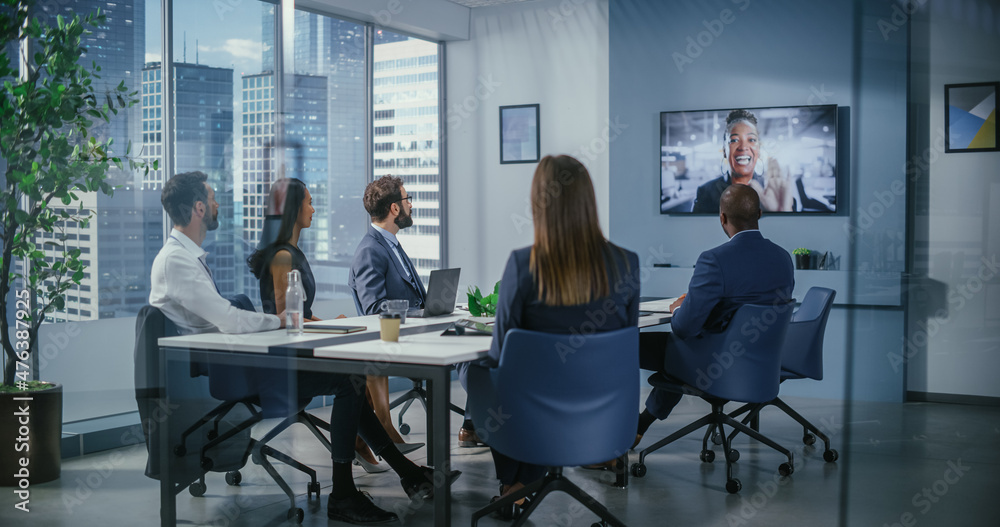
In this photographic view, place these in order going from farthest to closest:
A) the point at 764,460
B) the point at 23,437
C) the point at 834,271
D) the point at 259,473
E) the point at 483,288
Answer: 1. the point at 483,288
2. the point at 834,271
3. the point at 764,460
4. the point at 259,473
5. the point at 23,437

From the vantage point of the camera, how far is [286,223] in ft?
→ 7.67

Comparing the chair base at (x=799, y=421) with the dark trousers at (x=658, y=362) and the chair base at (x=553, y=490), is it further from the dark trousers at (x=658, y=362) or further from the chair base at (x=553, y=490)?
the chair base at (x=553, y=490)

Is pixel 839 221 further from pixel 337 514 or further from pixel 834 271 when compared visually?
pixel 337 514

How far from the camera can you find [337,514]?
3.27m

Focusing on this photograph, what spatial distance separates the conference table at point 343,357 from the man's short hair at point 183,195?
1.04ft

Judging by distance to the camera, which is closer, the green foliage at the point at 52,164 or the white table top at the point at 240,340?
the green foliage at the point at 52,164

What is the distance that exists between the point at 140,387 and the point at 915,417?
2.59 meters

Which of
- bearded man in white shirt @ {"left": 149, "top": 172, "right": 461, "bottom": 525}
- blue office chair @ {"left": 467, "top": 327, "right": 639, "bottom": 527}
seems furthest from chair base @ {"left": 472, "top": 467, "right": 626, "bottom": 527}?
bearded man in white shirt @ {"left": 149, "top": 172, "right": 461, "bottom": 525}

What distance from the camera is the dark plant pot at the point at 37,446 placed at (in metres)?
2.17

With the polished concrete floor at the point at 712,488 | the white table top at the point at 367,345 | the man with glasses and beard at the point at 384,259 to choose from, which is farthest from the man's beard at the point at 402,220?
the polished concrete floor at the point at 712,488

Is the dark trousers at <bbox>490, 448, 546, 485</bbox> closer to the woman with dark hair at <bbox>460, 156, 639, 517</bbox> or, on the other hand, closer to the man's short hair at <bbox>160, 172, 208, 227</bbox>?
the woman with dark hair at <bbox>460, 156, 639, 517</bbox>

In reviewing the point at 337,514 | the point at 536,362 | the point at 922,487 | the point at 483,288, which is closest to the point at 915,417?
the point at 922,487

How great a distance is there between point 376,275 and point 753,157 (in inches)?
118

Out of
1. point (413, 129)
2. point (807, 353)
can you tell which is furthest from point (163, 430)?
point (413, 129)
